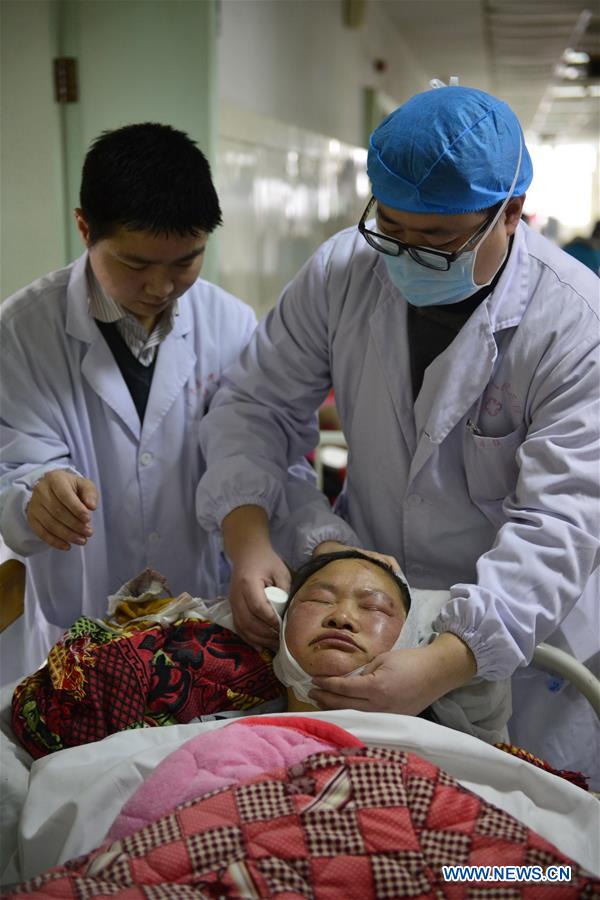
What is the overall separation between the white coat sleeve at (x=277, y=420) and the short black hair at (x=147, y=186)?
0.80 ft

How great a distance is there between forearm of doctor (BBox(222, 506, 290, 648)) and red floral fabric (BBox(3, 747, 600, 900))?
488mm

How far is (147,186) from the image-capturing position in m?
1.59

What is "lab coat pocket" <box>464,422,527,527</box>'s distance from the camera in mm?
1529

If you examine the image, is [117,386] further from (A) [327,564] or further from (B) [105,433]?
(A) [327,564]

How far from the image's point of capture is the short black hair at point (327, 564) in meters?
1.54

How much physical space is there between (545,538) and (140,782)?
2.27ft

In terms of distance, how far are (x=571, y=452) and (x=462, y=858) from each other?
654 millimetres

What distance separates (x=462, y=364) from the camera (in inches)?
60.5

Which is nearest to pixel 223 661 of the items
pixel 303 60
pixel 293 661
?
pixel 293 661

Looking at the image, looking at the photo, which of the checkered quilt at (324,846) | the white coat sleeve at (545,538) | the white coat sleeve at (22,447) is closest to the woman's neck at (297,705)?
the white coat sleeve at (545,538)

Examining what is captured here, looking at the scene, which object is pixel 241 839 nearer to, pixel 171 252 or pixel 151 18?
pixel 171 252

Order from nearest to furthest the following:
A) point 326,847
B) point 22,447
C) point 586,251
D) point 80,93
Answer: point 326,847
point 22,447
point 80,93
point 586,251

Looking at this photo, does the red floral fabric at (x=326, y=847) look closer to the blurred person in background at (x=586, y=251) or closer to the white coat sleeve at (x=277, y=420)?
the white coat sleeve at (x=277, y=420)

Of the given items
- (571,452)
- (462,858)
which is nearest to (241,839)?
(462,858)
